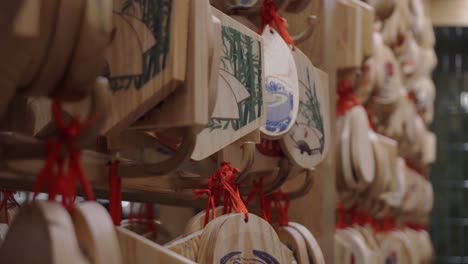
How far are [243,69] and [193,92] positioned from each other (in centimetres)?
31

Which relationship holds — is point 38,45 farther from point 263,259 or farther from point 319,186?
point 319,186

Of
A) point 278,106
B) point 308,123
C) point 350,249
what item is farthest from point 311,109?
point 350,249

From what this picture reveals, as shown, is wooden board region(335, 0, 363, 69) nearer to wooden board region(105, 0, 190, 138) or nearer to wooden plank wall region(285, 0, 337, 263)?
wooden plank wall region(285, 0, 337, 263)

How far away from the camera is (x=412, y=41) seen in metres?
4.00

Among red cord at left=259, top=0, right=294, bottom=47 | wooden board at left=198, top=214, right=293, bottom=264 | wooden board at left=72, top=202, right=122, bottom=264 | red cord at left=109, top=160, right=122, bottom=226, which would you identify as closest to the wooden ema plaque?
red cord at left=259, top=0, right=294, bottom=47

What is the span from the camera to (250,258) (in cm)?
114

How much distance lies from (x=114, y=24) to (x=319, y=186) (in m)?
1.03

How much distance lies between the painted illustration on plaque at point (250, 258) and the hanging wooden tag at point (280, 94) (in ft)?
0.69

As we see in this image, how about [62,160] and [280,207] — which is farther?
[280,207]

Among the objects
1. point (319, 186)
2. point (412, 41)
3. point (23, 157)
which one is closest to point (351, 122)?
point (319, 186)

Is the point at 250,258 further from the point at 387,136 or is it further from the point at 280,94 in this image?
the point at 387,136

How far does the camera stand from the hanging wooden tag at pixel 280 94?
1.31m

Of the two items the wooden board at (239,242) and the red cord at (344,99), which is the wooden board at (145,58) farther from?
the red cord at (344,99)

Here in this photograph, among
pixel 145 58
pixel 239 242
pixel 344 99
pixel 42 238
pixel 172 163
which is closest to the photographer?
pixel 42 238
